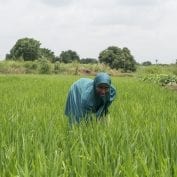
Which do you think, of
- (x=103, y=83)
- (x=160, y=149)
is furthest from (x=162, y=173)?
(x=103, y=83)

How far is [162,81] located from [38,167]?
805 inches

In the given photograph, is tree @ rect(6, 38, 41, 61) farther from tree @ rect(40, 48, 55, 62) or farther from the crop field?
the crop field

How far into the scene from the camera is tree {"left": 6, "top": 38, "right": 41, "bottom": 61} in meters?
51.0

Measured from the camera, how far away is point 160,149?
297 cm

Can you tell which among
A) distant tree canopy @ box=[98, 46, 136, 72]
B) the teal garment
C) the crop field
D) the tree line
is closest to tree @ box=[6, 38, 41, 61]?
the tree line

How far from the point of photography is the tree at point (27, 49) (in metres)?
51.0

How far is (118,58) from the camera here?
49.3 m

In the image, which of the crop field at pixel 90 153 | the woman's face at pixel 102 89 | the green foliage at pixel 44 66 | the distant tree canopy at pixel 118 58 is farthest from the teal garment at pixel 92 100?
the distant tree canopy at pixel 118 58

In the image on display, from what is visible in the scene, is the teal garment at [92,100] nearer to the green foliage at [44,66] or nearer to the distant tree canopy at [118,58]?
the green foliage at [44,66]

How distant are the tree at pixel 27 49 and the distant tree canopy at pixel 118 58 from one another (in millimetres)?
5986

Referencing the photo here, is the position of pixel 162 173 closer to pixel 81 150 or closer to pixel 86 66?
pixel 81 150

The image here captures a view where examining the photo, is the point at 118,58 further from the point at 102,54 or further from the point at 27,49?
the point at 27,49

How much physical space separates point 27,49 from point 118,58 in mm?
8760

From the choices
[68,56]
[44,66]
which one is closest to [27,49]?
[68,56]
